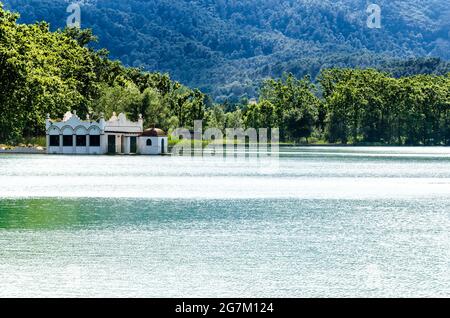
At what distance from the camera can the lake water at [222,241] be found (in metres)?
17.0

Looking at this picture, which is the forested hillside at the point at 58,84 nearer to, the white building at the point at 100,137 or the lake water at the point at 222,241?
the white building at the point at 100,137

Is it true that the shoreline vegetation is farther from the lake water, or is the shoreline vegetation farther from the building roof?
the lake water

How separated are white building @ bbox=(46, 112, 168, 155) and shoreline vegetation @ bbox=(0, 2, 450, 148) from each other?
8.26 ft

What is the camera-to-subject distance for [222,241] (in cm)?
2306

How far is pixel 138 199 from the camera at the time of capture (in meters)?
36.0

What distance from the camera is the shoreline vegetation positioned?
293ft

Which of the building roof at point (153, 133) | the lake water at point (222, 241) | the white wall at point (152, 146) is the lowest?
the lake water at point (222, 241)

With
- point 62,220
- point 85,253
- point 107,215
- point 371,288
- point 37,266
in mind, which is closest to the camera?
point 371,288

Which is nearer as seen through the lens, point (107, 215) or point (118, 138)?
point (107, 215)

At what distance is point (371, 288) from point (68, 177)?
120 ft

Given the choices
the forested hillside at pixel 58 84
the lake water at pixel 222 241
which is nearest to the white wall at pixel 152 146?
the forested hillside at pixel 58 84

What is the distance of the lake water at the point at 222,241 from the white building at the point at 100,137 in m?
49.7
